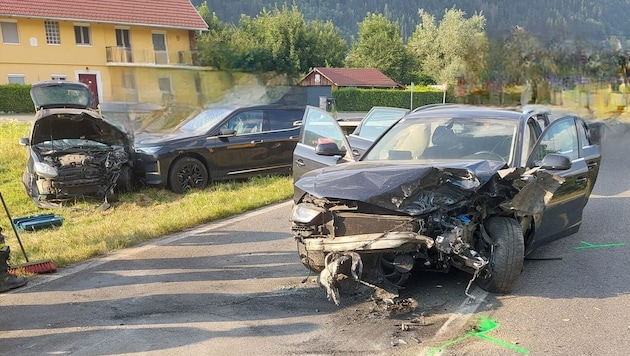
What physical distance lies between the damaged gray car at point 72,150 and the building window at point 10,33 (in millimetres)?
22031

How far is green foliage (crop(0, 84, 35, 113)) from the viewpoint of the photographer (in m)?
29.4

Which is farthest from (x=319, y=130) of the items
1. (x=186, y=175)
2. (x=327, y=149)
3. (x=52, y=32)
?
(x=52, y=32)

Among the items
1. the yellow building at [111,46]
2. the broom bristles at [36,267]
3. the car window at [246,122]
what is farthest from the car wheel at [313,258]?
the car window at [246,122]

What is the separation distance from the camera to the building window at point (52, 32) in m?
27.8

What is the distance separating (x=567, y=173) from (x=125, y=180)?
306 inches

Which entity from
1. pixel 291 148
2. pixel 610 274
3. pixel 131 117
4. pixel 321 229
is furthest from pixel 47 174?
pixel 610 274

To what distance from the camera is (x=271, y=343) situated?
3.85 meters

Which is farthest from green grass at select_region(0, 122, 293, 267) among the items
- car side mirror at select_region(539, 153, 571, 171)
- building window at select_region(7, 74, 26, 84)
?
building window at select_region(7, 74, 26, 84)

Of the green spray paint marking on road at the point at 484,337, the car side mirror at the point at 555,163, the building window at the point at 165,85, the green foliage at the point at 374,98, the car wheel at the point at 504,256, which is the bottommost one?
the green spray paint marking on road at the point at 484,337

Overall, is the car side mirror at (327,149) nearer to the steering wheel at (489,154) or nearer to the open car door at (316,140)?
the open car door at (316,140)

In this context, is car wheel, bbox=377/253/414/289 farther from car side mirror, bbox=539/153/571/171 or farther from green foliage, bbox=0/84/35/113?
green foliage, bbox=0/84/35/113

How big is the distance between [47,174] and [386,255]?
715cm

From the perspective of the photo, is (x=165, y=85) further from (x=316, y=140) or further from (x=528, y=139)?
(x=528, y=139)

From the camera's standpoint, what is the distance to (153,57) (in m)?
9.08
